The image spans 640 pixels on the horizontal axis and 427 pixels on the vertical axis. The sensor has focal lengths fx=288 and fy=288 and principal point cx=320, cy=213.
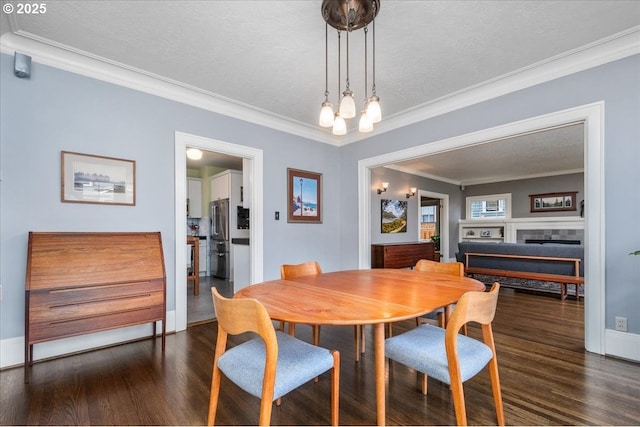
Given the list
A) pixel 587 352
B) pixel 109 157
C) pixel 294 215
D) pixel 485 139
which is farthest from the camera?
pixel 294 215

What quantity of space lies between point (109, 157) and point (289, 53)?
1.83 m

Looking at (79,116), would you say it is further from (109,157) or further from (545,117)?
(545,117)

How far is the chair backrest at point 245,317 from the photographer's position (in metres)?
1.15

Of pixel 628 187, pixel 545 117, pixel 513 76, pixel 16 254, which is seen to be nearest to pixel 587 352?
pixel 628 187

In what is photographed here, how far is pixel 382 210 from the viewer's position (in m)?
5.98

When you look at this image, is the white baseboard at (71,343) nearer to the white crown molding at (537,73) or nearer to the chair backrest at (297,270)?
the chair backrest at (297,270)

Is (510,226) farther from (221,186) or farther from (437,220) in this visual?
(221,186)

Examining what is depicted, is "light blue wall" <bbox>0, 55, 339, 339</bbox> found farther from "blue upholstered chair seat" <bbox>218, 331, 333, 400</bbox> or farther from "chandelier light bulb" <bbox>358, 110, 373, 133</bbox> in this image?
"chandelier light bulb" <bbox>358, 110, 373, 133</bbox>

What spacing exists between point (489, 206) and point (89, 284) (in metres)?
8.96

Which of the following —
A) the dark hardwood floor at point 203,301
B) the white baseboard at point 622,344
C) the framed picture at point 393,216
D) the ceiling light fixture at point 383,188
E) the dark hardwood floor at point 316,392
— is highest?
the ceiling light fixture at point 383,188

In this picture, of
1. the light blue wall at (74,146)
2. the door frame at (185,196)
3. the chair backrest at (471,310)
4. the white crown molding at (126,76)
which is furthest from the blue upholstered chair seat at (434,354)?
the white crown molding at (126,76)

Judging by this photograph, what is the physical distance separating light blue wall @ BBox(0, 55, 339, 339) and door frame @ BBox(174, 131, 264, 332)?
0.06 metres

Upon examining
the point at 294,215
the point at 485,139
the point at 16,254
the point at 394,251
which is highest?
the point at 485,139

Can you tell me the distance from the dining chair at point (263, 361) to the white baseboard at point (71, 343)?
5.70ft
